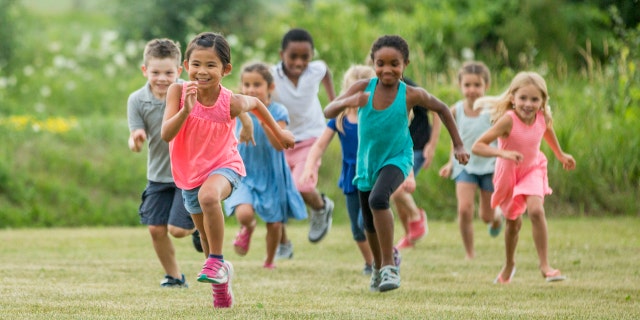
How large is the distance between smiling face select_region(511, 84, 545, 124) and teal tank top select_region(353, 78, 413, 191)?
1.08 meters

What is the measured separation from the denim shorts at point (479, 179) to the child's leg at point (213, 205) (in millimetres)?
3948

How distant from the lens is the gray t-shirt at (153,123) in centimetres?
727

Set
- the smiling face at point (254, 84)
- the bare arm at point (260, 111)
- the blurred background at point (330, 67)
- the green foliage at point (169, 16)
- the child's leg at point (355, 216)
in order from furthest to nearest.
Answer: the green foliage at point (169, 16) → the blurred background at point (330, 67) → the smiling face at point (254, 84) → the child's leg at point (355, 216) → the bare arm at point (260, 111)

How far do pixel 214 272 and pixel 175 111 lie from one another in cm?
95

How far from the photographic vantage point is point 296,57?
9.33 metres

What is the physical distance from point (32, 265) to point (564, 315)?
4.55 m

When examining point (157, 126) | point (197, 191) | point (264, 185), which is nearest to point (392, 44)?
point (197, 191)

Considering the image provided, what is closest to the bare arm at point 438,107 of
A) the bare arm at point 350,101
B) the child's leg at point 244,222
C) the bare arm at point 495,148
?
the bare arm at point 350,101

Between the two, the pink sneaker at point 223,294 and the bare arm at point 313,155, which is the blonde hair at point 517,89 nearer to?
the bare arm at point 313,155

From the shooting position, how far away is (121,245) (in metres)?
10.8

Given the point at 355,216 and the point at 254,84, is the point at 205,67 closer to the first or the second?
the point at 254,84

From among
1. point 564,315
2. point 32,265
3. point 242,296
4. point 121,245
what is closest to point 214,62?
point 242,296

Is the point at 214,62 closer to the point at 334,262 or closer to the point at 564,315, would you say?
the point at 564,315

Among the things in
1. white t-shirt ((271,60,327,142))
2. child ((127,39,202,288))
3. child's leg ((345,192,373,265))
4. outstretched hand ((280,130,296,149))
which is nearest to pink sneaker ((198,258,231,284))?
outstretched hand ((280,130,296,149))
